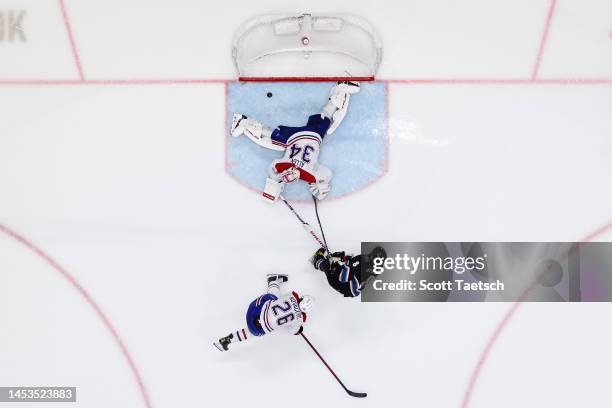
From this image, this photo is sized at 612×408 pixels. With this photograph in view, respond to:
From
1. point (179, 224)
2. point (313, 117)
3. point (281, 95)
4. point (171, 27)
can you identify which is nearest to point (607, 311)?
point (313, 117)

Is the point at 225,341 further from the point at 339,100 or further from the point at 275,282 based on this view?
the point at 339,100

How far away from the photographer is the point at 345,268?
3939 millimetres

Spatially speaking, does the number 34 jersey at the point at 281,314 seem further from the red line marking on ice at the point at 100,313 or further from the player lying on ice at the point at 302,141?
the red line marking on ice at the point at 100,313

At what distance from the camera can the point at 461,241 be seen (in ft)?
13.8

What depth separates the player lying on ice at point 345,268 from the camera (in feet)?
13.0

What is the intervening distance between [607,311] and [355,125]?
2171 millimetres

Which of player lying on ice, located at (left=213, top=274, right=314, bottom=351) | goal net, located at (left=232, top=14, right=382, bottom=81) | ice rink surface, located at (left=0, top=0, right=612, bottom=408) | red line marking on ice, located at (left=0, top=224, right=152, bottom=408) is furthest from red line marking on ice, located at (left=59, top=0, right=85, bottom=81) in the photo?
player lying on ice, located at (left=213, top=274, right=314, bottom=351)

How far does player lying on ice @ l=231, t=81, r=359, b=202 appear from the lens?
12.9 feet

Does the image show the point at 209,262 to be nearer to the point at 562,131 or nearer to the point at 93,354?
the point at 93,354

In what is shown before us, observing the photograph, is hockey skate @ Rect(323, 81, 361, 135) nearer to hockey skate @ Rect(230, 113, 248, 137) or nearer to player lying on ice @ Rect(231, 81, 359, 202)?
player lying on ice @ Rect(231, 81, 359, 202)

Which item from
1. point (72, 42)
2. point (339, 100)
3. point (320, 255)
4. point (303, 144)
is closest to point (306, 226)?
point (320, 255)

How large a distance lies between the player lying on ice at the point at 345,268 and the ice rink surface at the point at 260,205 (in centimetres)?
15

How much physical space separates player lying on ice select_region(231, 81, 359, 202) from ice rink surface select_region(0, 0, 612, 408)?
0.58ft

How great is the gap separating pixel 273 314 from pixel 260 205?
0.78 m
